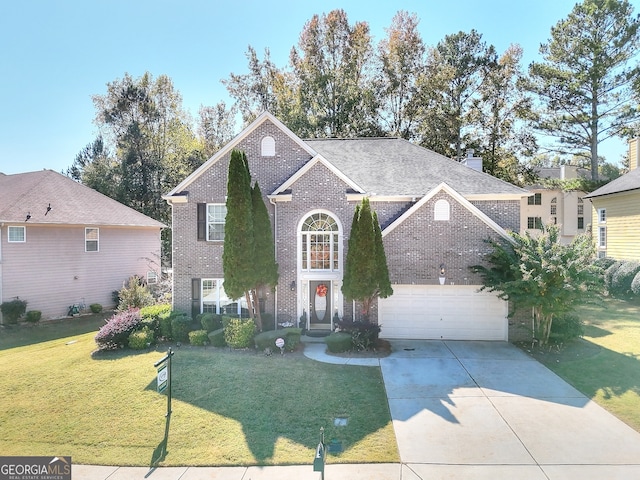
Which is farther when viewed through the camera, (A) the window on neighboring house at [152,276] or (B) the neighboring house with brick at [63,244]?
(A) the window on neighboring house at [152,276]

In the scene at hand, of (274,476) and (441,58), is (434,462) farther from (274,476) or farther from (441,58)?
(441,58)

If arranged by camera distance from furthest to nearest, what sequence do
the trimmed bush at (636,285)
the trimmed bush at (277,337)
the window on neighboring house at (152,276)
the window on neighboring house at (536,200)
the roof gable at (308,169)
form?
1. the window on neighboring house at (536,200)
2. the window on neighboring house at (152,276)
3. the trimmed bush at (636,285)
4. the roof gable at (308,169)
5. the trimmed bush at (277,337)

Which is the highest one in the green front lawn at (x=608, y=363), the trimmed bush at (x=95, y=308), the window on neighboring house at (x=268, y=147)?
the window on neighboring house at (x=268, y=147)

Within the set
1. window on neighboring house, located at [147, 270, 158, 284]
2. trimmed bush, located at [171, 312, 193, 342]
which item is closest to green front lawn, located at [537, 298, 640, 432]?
trimmed bush, located at [171, 312, 193, 342]

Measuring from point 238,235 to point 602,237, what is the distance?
2542 centimetres

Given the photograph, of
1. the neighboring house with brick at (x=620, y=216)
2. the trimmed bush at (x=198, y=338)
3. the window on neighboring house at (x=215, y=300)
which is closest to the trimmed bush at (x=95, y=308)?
the window on neighboring house at (x=215, y=300)

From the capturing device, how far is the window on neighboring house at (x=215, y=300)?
1630 centimetres

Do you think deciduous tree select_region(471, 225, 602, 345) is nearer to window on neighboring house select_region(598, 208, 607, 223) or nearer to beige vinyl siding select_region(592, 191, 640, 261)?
beige vinyl siding select_region(592, 191, 640, 261)

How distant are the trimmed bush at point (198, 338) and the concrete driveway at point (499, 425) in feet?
21.7

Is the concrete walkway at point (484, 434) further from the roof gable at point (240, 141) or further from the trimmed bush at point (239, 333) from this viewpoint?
the roof gable at point (240, 141)

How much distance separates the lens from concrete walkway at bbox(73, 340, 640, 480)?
6.77 meters

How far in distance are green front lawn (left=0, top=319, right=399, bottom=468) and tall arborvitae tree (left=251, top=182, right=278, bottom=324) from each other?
2.77 meters

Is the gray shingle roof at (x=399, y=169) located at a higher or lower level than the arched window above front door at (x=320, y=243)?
higher

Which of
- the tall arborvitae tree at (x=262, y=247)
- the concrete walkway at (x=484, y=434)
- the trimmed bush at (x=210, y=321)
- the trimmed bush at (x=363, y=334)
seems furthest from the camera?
the trimmed bush at (x=210, y=321)
